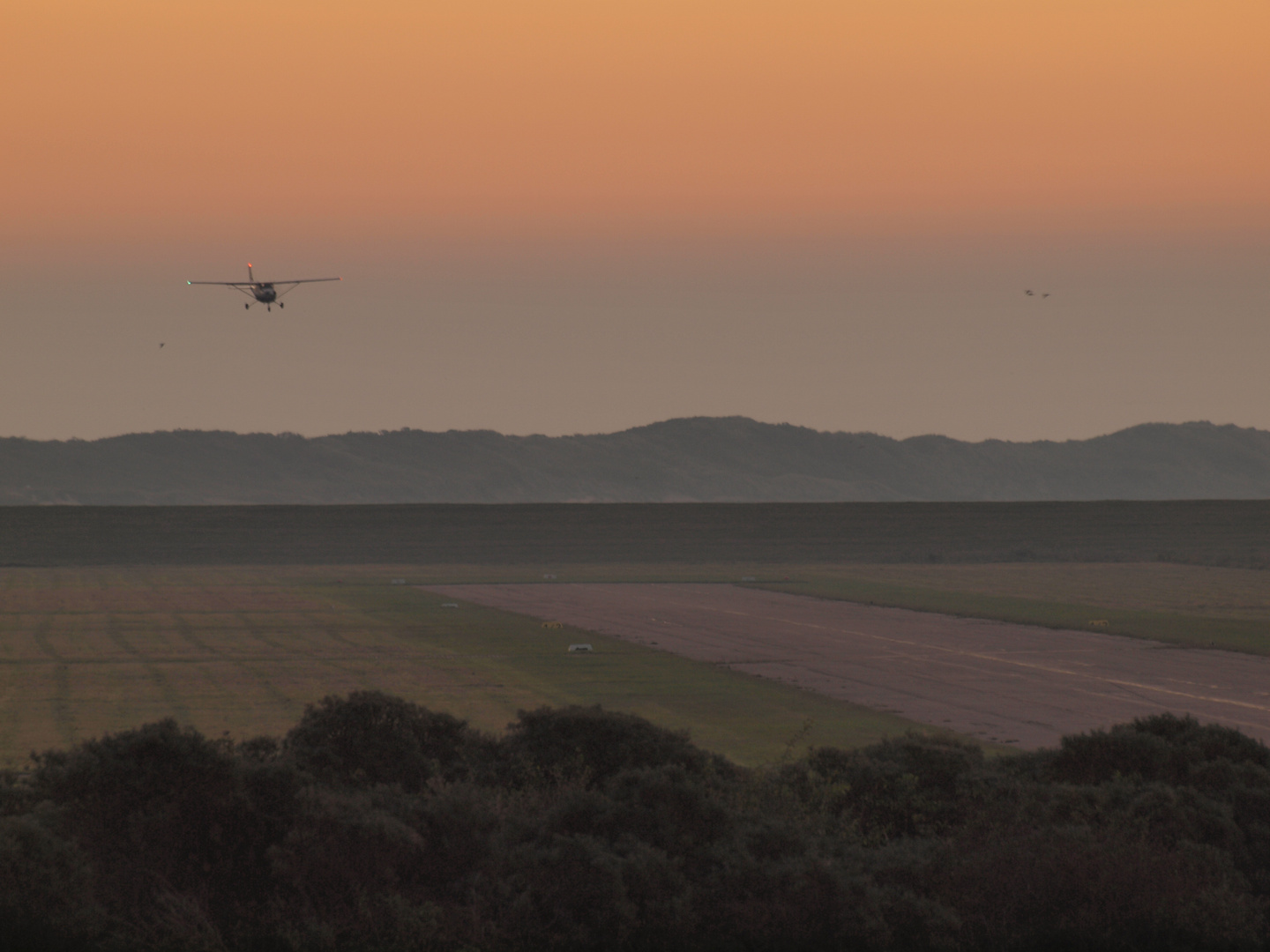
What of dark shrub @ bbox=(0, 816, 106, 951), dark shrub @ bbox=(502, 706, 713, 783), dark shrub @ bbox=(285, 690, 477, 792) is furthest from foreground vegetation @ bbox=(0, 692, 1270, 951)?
dark shrub @ bbox=(285, 690, 477, 792)

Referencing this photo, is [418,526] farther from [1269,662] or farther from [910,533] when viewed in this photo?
[1269,662]

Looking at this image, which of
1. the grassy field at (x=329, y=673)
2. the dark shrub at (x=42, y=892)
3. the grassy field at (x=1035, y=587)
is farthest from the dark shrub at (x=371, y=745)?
the grassy field at (x=1035, y=587)

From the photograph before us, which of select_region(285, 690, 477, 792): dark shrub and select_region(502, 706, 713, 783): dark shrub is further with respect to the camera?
select_region(285, 690, 477, 792): dark shrub

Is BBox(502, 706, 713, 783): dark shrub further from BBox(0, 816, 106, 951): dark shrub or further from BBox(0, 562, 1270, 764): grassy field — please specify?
BBox(0, 816, 106, 951): dark shrub

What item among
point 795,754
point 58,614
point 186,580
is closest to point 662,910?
point 795,754

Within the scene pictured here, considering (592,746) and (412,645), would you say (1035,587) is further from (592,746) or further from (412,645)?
(592,746)

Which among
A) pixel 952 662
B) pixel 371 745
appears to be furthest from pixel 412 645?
pixel 371 745

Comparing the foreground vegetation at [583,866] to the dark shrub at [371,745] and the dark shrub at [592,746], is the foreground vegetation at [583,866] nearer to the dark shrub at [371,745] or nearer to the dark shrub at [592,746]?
the dark shrub at [592,746]
